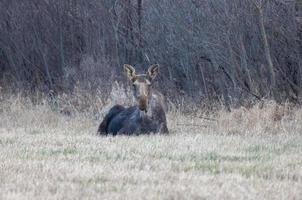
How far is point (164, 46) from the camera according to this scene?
1936 cm

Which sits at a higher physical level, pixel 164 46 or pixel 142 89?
pixel 164 46

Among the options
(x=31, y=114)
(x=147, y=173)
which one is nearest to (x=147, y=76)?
(x=31, y=114)

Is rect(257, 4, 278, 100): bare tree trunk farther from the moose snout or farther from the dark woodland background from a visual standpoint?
the moose snout

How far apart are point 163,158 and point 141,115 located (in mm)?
3577

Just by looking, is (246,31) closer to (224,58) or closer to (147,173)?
(224,58)

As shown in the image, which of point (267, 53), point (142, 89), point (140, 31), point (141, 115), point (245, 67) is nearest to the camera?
point (142, 89)

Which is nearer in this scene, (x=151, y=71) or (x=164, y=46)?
(x=151, y=71)

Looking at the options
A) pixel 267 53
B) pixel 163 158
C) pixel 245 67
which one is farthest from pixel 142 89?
pixel 245 67

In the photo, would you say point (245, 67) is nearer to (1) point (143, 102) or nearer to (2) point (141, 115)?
(2) point (141, 115)

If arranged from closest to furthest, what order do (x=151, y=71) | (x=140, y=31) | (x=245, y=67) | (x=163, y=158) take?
(x=163, y=158) < (x=151, y=71) < (x=245, y=67) < (x=140, y=31)

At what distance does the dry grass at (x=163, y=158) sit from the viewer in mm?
7684

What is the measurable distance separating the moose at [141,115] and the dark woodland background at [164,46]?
3.82m

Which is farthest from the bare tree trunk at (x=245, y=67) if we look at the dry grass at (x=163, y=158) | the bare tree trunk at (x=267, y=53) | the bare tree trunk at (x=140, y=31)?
the bare tree trunk at (x=140, y=31)

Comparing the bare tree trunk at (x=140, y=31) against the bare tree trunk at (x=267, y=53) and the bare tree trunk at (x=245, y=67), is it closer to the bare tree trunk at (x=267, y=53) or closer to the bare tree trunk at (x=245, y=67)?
the bare tree trunk at (x=245, y=67)
